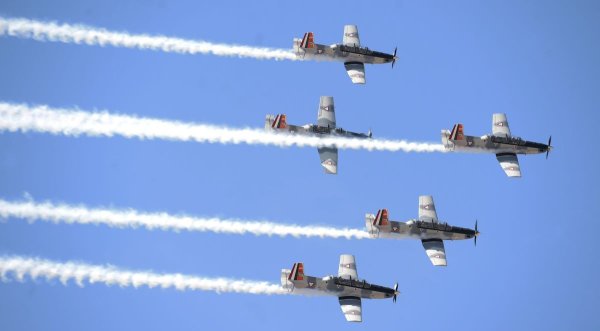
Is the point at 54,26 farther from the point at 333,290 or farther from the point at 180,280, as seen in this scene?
the point at 333,290

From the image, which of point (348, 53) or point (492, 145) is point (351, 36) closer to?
point (348, 53)

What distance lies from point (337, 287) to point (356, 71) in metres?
17.8

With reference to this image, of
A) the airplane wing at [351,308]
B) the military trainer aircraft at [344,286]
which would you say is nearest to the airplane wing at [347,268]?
the military trainer aircraft at [344,286]

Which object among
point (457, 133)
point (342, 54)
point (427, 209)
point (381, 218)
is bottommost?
point (381, 218)

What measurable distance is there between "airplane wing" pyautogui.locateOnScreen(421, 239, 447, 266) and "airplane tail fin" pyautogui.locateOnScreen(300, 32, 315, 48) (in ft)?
56.0

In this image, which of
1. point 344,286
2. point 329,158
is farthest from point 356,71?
point 344,286

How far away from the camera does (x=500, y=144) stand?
113 metres

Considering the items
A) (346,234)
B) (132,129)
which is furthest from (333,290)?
(132,129)

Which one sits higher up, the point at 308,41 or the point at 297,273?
the point at 308,41

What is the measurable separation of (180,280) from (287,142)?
14.6 metres

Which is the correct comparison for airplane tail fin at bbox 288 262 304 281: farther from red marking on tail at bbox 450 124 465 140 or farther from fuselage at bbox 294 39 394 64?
fuselage at bbox 294 39 394 64

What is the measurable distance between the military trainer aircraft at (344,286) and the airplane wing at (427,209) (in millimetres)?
6488

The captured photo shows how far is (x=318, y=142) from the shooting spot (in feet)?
360

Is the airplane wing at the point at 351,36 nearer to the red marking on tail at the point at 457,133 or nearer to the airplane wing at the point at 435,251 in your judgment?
the red marking on tail at the point at 457,133
